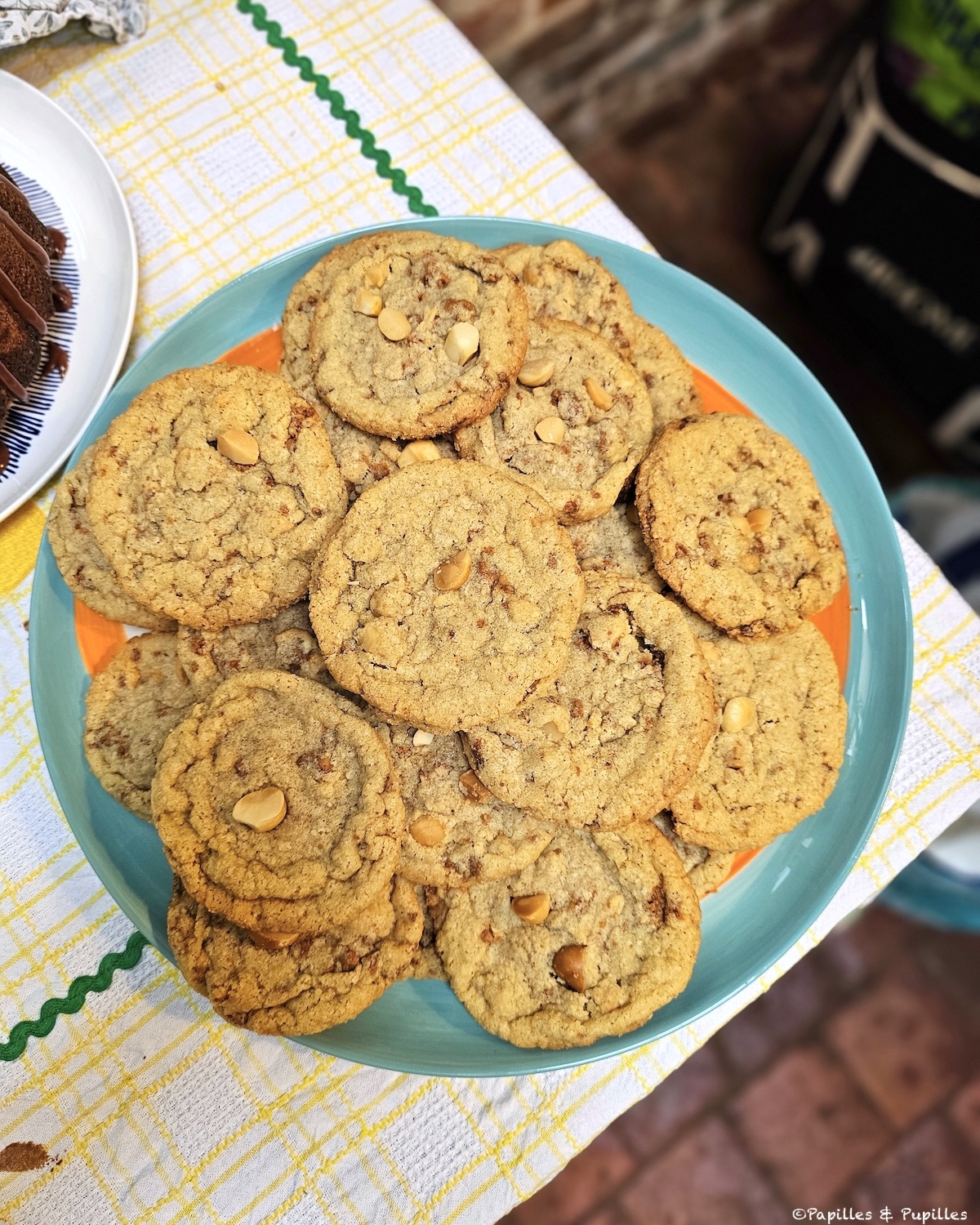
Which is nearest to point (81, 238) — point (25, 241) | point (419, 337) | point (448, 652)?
point (25, 241)

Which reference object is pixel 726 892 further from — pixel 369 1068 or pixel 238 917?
pixel 238 917

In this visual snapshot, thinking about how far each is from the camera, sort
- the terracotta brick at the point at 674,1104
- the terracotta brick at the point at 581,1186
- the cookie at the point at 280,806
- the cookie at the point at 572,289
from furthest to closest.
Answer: the terracotta brick at the point at 674,1104
the terracotta brick at the point at 581,1186
the cookie at the point at 572,289
the cookie at the point at 280,806

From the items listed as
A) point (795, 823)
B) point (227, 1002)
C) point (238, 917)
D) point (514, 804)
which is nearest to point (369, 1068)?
point (227, 1002)

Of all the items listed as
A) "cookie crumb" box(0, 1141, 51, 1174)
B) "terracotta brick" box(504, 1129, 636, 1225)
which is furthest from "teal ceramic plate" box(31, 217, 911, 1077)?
"terracotta brick" box(504, 1129, 636, 1225)

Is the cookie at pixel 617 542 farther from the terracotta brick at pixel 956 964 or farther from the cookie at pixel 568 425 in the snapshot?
the terracotta brick at pixel 956 964

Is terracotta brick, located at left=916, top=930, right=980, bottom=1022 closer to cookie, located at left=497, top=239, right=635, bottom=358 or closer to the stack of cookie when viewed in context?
the stack of cookie

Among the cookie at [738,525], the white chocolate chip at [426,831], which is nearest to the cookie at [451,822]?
the white chocolate chip at [426,831]
